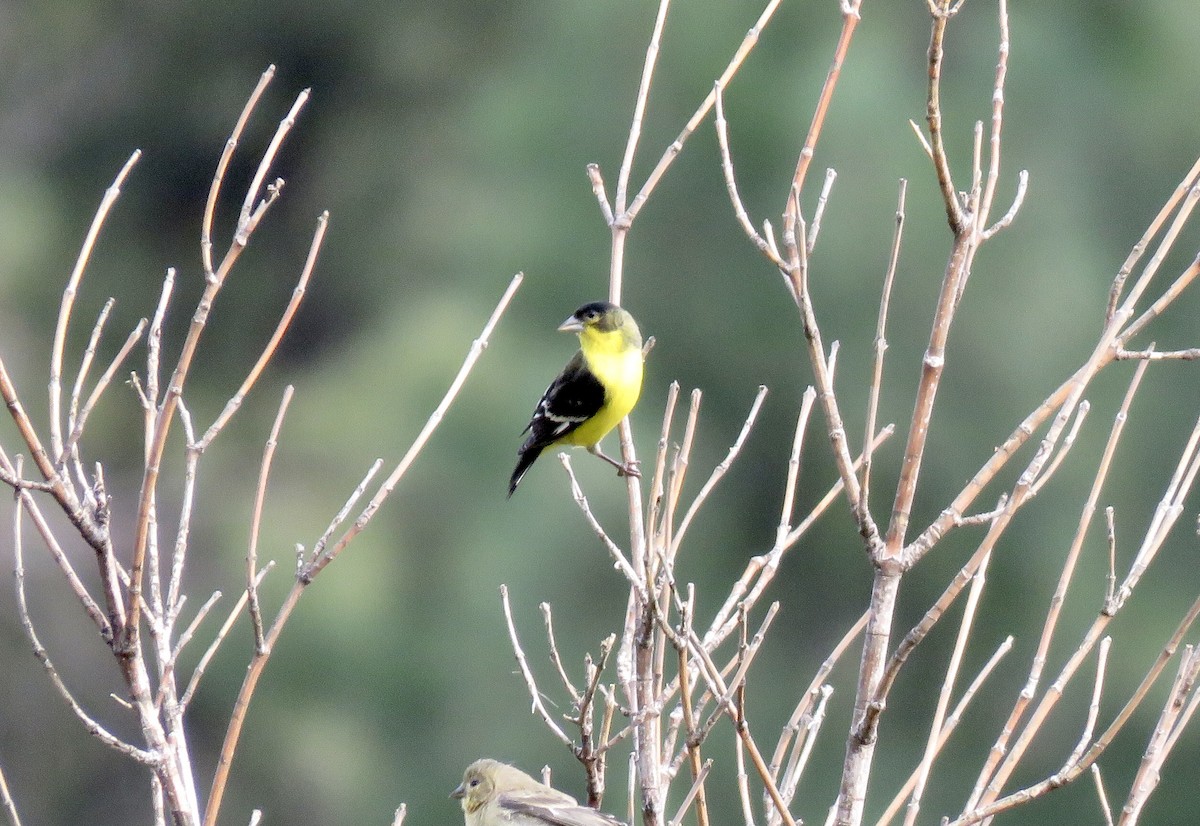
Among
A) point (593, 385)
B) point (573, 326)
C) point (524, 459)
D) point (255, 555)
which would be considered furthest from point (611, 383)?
point (255, 555)

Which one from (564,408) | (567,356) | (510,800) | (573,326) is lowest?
(510,800)

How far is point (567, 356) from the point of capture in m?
13.9

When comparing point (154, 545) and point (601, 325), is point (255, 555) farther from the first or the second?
point (601, 325)

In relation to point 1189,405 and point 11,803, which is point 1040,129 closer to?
point 1189,405

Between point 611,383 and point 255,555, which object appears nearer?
point 255,555

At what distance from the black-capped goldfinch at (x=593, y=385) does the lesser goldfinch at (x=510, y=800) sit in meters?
1.00

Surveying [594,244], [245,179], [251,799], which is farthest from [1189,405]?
[245,179]

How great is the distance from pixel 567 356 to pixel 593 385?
9.09m

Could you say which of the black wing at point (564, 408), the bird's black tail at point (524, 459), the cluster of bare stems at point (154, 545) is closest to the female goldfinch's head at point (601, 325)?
the black wing at point (564, 408)

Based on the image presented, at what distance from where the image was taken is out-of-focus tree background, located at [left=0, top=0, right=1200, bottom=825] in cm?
1276

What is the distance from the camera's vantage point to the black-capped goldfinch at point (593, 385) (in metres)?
4.71

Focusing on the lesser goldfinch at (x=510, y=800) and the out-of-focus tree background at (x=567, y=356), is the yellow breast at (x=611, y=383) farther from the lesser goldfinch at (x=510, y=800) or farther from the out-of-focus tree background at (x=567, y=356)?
the out-of-focus tree background at (x=567, y=356)

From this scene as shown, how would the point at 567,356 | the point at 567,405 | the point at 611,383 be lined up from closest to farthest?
the point at 611,383 → the point at 567,405 → the point at 567,356

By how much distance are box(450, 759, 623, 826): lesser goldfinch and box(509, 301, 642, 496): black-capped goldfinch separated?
3.27ft
